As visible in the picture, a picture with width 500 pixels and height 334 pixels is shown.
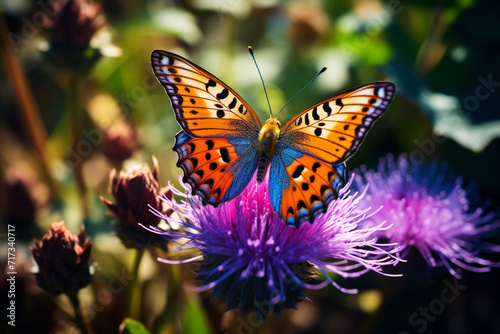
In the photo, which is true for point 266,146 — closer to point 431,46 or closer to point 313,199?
point 313,199

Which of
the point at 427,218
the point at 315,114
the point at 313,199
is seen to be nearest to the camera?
the point at 313,199

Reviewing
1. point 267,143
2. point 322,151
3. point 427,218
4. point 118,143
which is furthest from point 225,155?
point 427,218

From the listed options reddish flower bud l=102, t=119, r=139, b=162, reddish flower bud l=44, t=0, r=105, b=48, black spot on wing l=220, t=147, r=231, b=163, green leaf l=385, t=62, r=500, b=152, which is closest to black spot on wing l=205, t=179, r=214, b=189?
black spot on wing l=220, t=147, r=231, b=163

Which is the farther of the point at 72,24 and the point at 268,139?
the point at 72,24

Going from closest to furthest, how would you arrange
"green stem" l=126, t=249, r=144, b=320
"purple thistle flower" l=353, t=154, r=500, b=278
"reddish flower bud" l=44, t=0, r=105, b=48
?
"green stem" l=126, t=249, r=144, b=320, "purple thistle flower" l=353, t=154, r=500, b=278, "reddish flower bud" l=44, t=0, r=105, b=48

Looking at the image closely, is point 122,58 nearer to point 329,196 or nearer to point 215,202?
point 215,202

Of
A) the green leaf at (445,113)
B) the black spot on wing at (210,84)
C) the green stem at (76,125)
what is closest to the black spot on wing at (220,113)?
the black spot on wing at (210,84)

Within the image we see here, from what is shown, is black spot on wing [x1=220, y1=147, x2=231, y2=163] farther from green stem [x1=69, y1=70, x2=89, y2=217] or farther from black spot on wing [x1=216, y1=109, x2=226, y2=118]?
green stem [x1=69, y1=70, x2=89, y2=217]
